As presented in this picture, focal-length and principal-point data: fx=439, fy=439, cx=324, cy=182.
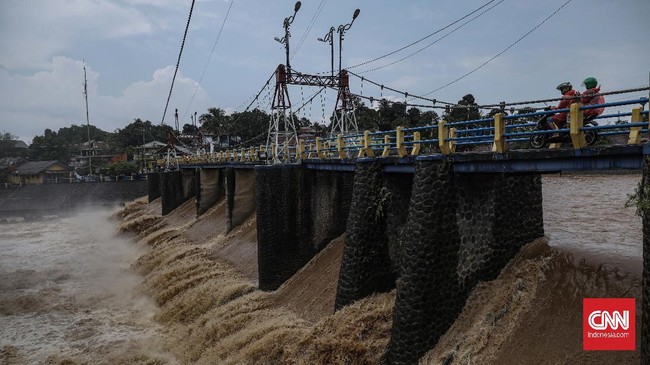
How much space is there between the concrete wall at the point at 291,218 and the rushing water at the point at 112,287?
177 cm

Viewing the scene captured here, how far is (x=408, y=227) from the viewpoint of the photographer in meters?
11.1

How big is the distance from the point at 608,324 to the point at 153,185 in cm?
5118

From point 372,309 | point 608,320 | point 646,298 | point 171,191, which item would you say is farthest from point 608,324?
→ point 171,191

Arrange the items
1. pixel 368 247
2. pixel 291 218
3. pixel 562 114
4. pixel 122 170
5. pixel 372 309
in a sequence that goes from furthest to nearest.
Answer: pixel 122 170 < pixel 291 218 < pixel 368 247 < pixel 372 309 < pixel 562 114

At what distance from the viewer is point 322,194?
19.0m

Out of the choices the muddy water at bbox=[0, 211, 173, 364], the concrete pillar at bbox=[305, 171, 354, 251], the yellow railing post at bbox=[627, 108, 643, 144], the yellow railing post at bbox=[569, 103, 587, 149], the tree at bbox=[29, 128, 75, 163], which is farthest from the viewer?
the tree at bbox=[29, 128, 75, 163]

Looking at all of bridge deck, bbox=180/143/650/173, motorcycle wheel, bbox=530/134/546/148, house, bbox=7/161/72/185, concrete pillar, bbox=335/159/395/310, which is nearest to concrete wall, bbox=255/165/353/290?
concrete pillar, bbox=335/159/395/310

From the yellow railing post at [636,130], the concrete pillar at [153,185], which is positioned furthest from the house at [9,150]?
the yellow railing post at [636,130]

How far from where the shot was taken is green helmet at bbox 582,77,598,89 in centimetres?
886

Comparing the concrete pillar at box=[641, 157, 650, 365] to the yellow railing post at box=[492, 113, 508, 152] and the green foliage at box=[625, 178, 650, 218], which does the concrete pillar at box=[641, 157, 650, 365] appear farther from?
the yellow railing post at box=[492, 113, 508, 152]

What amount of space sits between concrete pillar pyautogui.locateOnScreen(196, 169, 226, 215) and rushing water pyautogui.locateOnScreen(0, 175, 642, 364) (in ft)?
18.1

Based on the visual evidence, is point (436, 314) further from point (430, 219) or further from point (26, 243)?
point (26, 243)

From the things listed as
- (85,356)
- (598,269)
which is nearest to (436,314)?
(598,269)

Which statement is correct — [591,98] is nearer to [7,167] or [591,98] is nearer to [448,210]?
[448,210]
